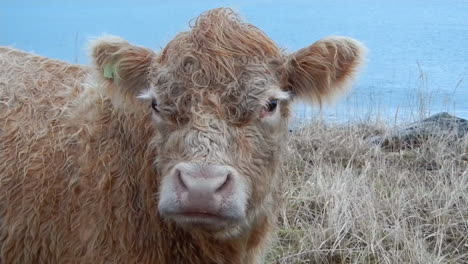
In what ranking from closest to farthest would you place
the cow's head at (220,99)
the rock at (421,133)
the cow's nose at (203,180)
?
the cow's nose at (203,180) → the cow's head at (220,99) → the rock at (421,133)

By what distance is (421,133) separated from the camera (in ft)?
22.1

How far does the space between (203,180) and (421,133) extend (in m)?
4.42

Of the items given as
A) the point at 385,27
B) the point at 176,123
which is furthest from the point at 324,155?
the point at 385,27

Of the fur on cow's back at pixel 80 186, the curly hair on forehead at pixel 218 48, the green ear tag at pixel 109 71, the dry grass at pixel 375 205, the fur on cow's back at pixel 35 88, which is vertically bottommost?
the dry grass at pixel 375 205

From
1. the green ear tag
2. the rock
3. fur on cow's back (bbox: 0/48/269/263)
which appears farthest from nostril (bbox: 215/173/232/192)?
the rock

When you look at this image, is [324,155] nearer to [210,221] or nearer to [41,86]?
[41,86]

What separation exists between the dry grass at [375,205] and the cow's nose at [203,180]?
2.28 m

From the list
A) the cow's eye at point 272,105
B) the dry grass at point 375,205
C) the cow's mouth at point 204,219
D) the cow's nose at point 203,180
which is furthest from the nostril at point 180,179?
the dry grass at point 375,205

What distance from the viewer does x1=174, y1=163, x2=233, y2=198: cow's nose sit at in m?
2.77

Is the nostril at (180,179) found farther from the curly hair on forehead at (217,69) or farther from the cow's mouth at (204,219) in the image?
the curly hair on forehead at (217,69)

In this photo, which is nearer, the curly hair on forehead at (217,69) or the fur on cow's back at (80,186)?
the curly hair on forehead at (217,69)

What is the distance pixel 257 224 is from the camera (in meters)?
3.60

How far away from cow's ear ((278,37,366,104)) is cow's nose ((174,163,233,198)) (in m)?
0.83

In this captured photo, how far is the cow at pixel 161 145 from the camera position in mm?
3012
